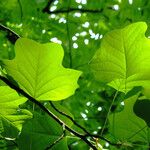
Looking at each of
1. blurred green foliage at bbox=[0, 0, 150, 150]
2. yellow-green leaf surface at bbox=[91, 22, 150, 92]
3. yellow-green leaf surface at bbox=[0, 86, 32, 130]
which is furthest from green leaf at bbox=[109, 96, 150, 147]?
blurred green foliage at bbox=[0, 0, 150, 150]

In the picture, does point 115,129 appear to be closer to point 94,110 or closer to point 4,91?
point 4,91

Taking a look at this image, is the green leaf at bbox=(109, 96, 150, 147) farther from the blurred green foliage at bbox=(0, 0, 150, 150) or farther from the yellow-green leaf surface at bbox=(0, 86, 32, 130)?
the blurred green foliage at bbox=(0, 0, 150, 150)

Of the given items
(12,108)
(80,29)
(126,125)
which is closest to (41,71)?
(12,108)

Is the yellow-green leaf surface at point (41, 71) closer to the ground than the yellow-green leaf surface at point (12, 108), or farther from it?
farther from it

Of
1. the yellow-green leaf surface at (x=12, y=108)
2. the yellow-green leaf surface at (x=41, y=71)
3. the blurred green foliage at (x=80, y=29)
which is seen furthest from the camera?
the blurred green foliage at (x=80, y=29)

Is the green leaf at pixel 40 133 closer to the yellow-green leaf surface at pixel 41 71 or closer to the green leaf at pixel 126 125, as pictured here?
the yellow-green leaf surface at pixel 41 71

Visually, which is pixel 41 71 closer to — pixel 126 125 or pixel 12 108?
pixel 12 108

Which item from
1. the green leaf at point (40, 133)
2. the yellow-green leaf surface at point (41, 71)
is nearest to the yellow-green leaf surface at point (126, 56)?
the yellow-green leaf surface at point (41, 71)
